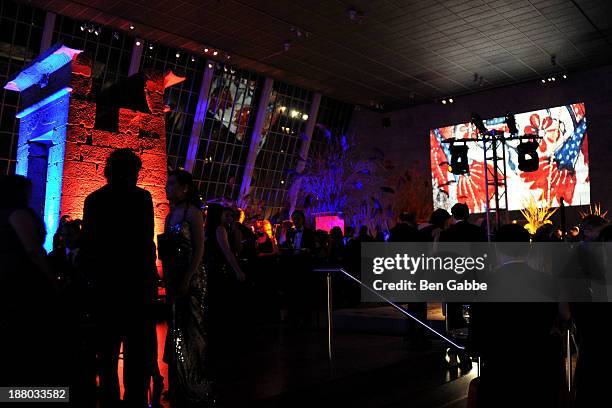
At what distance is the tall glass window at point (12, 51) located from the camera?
13.8 meters

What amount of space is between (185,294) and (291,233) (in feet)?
16.4

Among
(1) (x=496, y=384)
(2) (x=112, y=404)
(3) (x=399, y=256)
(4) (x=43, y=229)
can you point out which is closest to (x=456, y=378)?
(3) (x=399, y=256)

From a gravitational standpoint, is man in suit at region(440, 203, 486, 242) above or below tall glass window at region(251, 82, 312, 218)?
below

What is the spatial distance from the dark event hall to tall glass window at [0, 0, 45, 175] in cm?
5

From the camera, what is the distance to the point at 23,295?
8.38 ft

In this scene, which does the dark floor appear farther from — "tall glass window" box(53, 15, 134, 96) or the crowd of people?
"tall glass window" box(53, 15, 134, 96)

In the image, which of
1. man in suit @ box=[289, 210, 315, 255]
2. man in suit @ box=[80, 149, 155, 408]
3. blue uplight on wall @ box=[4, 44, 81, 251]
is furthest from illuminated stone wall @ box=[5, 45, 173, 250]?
man in suit @ box=[80, 149, 155, 408]

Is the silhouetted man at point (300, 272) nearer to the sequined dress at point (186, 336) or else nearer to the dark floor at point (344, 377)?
the dark floor at point (344, 377)

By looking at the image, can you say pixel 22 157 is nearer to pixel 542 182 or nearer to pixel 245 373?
pixel 245 373

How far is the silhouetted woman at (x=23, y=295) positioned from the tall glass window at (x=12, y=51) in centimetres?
1291

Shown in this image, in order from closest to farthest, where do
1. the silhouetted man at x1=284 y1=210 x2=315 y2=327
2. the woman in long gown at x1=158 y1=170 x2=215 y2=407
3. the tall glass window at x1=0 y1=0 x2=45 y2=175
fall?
the woman in long gown at x1=158 y1=170 x2=215 y2=407 → the silhouetted man at x1=284 y1=210 x2=315 y2=327 → the tall glass window at x1=0 y1=0 x2=45 y2=175

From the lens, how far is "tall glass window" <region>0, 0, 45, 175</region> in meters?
13.8

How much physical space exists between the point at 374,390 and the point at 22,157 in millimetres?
4766

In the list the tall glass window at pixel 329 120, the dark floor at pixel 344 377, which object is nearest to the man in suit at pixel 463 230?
the dark floor at pixel 344 377
